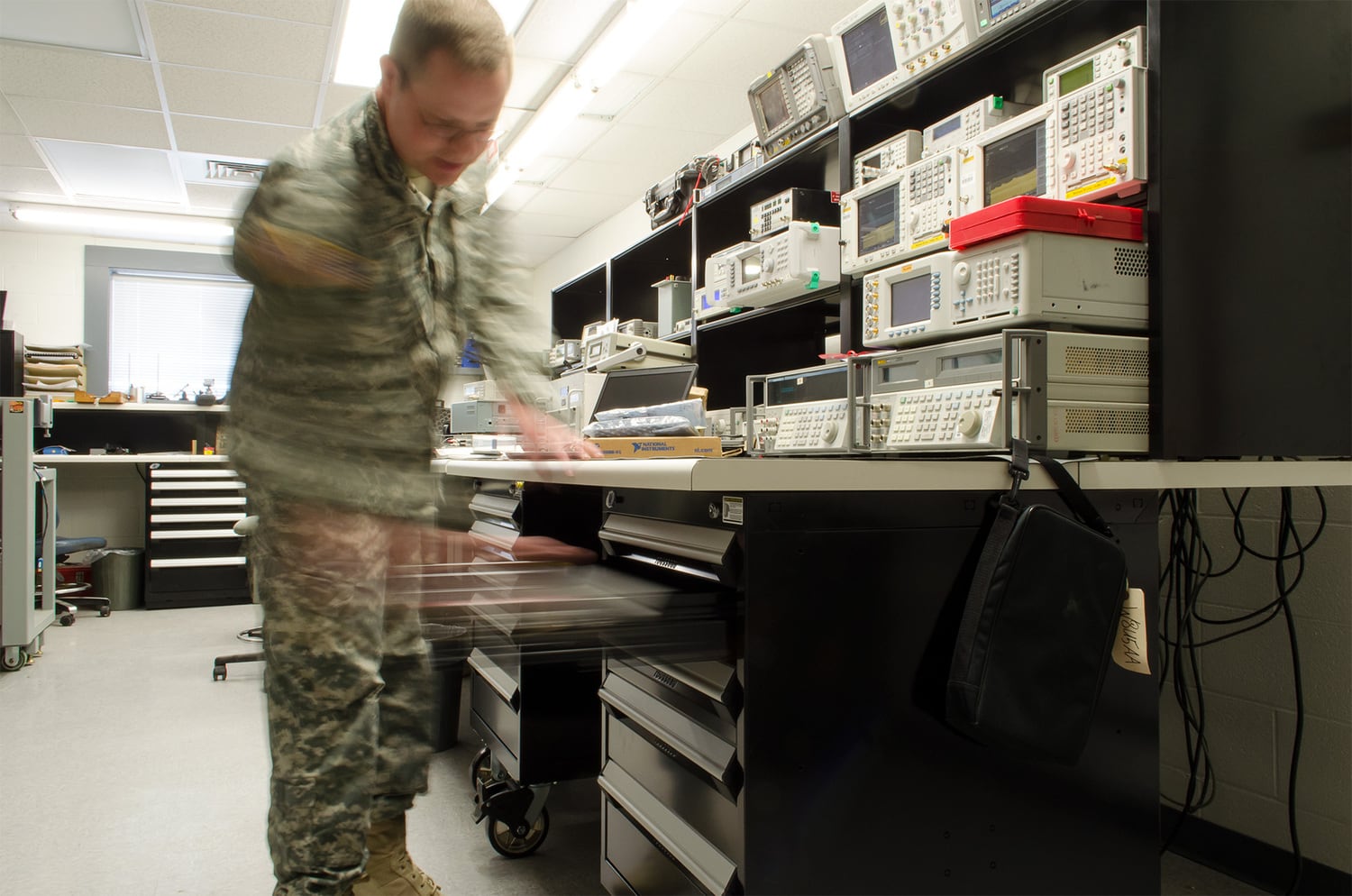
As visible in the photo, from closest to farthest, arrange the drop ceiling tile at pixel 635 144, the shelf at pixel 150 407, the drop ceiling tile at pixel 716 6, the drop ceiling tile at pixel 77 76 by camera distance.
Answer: the drop ceiling tile at pixel 716 6, the drop ceiling tile at pixel 77 76, the drop ceiling tile at pixel 635 144, the shelf at pixel 150 407

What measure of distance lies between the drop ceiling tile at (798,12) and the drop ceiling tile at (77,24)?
7.73 feet

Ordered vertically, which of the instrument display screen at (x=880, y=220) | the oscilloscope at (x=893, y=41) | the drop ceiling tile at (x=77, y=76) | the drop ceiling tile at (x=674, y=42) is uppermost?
the drop ceiling tile at (x=77, y=76)

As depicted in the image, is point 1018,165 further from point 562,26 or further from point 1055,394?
point 562,26

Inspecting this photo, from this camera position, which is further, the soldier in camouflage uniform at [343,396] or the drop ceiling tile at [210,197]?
the drop ceiling tile at [210,197]

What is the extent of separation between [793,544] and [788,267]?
1349 millimetres

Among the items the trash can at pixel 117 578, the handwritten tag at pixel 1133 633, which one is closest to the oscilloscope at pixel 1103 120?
the handwritten tag at pixel 1133 633

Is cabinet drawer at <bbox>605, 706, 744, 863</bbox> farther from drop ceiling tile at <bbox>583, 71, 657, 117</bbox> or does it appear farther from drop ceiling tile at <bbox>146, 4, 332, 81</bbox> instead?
drop ceiling tile at <bbox>146, 4, 332, 81</bbox>

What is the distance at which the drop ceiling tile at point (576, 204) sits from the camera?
538 cm

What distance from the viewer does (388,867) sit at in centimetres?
109

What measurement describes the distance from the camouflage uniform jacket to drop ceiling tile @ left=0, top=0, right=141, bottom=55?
3.15 meters

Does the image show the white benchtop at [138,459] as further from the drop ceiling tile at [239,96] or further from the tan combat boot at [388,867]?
the tan combat boot at [388,867]

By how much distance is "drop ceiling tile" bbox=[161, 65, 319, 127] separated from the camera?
12.7ft

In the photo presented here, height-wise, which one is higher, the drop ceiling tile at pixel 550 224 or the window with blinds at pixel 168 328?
the drop ceiling tile at pixel 550 224

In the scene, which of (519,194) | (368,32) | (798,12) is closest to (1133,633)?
(798,12)
